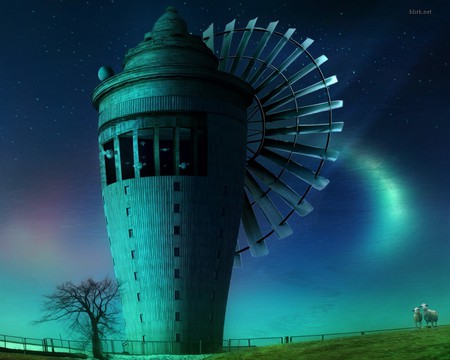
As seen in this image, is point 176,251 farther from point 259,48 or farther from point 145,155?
point 259,48

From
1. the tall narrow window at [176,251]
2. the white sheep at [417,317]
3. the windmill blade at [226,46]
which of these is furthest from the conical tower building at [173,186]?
the white sheep at [417,317]

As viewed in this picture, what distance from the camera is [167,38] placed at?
2611 inches

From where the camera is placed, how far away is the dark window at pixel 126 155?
205 feet

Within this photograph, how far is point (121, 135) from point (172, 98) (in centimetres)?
590

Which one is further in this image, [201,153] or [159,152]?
[201,153]

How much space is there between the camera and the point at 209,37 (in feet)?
241

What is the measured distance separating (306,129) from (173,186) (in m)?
19.6

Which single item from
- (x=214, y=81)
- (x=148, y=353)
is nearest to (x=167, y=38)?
(x=214, y=81)

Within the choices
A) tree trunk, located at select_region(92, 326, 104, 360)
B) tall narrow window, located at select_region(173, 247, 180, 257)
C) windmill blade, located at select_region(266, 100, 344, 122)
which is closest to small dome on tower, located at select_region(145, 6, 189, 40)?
windmill blade, located at select_region(266, 100, 344, 122)

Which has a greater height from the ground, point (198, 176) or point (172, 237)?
point (198, 176)

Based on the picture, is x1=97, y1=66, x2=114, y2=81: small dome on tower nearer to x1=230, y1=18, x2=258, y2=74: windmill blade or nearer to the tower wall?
the tower wall

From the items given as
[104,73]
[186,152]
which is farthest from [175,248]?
[104,73]

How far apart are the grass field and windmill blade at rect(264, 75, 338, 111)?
2758 centimetres

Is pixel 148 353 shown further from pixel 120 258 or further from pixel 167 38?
pixel 167 38
